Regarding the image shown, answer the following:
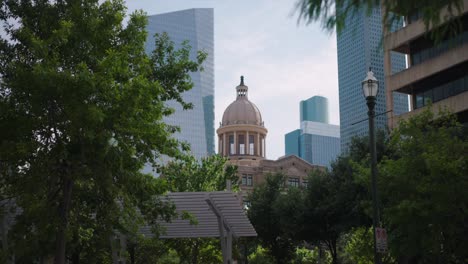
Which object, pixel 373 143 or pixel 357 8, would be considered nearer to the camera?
pixel 357 8

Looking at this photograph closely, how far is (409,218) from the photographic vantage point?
21703mm

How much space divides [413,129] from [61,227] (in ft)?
43.6

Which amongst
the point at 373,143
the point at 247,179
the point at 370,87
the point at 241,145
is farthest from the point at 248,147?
the point at 373,143

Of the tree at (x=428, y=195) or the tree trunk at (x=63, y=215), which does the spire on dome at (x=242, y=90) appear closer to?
the tree at (x=428, y=195)

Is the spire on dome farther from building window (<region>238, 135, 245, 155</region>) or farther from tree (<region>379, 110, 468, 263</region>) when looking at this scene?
tree (<region>379, 110, 468, 263</region>)

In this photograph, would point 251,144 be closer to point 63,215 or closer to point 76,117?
point 63,215

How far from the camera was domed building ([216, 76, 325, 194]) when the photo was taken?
109312 mm

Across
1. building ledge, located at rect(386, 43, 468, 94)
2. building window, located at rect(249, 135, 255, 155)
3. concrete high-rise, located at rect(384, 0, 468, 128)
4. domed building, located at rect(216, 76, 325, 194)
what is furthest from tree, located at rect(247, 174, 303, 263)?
building window, located at rect(249, 135, 255, 155)

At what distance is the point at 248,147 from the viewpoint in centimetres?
11338

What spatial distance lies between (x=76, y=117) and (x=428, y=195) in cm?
1206

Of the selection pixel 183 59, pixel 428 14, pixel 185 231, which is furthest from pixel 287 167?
pixel 428 14

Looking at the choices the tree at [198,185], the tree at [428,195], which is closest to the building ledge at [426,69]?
the tree at [198,185]

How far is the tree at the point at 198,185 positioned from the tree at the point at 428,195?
23311 millimetres

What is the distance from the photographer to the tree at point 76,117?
655 inches
